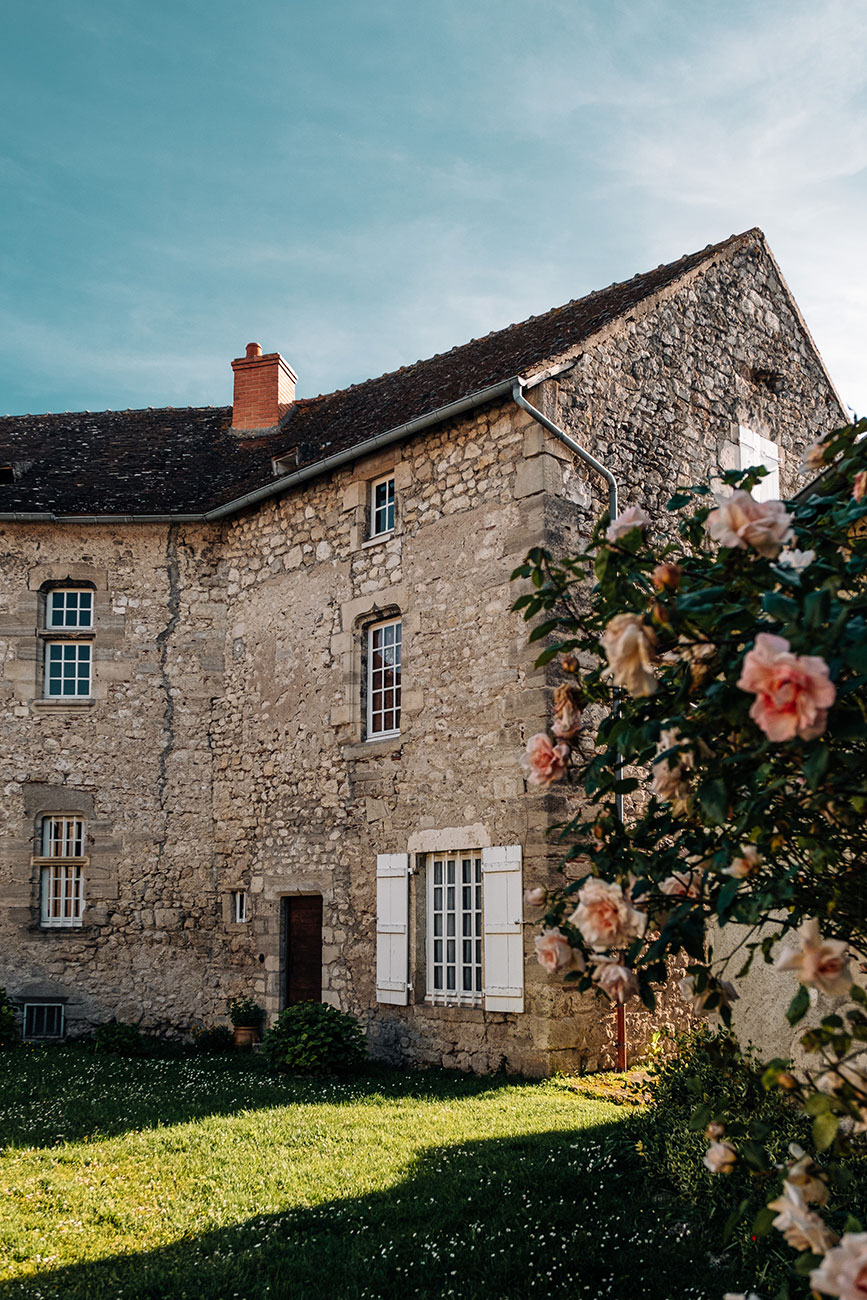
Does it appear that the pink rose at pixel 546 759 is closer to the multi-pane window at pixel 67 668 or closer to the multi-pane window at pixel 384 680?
the multi-pane window at pixel 384 680

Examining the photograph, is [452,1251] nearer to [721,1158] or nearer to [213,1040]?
[721,1158]

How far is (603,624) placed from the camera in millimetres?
2889

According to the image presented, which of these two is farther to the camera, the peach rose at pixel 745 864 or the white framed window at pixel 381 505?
the white framed window at pixel 381 505

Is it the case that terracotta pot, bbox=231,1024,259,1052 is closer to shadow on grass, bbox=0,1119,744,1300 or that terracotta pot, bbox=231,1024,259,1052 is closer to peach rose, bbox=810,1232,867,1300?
shadow on grass, bbox=0,1119,744,1300

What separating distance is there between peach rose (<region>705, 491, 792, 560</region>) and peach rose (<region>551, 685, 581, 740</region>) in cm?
62

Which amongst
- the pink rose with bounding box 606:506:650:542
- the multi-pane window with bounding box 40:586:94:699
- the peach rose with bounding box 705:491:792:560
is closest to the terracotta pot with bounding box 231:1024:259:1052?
the multi-pane window with bounding box 40:586:94:699

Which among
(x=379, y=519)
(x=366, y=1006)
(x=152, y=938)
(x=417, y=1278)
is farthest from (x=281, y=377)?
(x=417, y=1278)

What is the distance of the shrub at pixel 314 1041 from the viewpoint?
9.52 m

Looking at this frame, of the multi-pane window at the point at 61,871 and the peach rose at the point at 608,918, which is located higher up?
the peach rose at the point at 608,918

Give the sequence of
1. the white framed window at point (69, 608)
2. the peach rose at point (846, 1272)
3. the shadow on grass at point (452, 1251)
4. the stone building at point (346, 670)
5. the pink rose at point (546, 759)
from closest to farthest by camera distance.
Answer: the peach rose at point (846, 1272) < the pink rose at point (546, 759) < the shadow on grass at point (452, 1251) < the stone building at point (346, 670) < the white framed window at point (69, 608)

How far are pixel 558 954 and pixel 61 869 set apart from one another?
11.7 m

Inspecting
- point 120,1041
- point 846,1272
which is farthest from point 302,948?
point 846,1272

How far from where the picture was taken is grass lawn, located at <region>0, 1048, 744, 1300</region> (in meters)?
4.65

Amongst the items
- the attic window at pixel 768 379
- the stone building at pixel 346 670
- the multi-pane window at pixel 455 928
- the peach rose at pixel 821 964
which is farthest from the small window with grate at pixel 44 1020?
the peach rose at pixel 821 964
